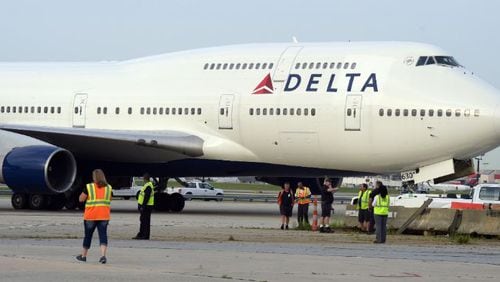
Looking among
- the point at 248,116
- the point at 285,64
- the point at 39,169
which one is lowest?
the point at 39,169

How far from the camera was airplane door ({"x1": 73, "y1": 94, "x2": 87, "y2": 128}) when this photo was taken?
39312mm

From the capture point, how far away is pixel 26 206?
39.7 meters

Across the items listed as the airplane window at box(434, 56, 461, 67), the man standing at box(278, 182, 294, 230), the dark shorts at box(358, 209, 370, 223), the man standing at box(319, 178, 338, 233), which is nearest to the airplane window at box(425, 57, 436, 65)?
the airplane window at box(434, 56, 461, 67)

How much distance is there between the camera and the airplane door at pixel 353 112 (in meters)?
34.5

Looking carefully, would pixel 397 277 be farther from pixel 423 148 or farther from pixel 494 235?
pixel 423 148

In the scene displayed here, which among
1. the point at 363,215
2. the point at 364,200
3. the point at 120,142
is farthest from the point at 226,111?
the point at 363,215

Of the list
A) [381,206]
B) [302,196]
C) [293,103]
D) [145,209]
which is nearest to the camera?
[145,209]

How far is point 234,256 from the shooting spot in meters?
20.0

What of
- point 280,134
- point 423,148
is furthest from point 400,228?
point 280,134

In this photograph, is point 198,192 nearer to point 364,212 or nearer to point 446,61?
point 446,61

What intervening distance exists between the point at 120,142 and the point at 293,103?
226 inches

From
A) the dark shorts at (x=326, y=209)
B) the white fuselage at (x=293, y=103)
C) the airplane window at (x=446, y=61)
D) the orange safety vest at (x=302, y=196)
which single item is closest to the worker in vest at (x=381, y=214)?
the dark shorts at (x=326, y=209)

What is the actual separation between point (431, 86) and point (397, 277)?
18282mm

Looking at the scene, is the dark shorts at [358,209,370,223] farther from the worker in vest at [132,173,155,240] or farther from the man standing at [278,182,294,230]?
the worker in vest at [132,173,155,240]
